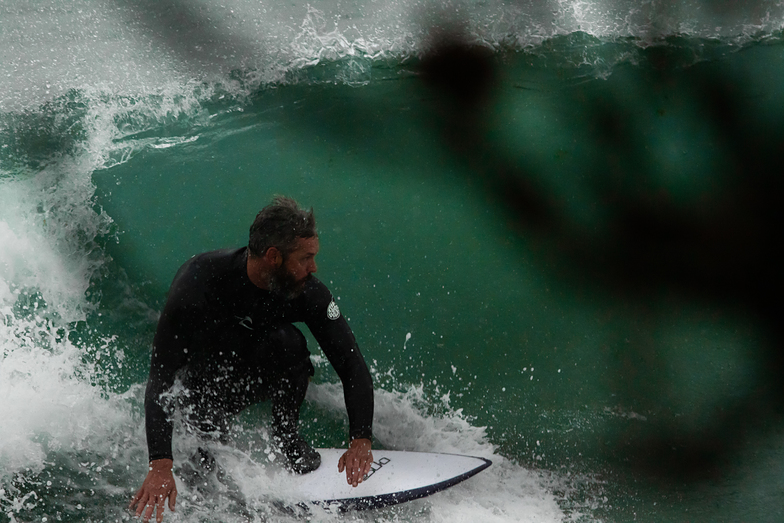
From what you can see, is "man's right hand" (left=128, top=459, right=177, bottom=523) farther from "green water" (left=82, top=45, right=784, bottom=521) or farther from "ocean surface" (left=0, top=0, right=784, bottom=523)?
"green water" (left=82, top=45, right=784, bottom=521)

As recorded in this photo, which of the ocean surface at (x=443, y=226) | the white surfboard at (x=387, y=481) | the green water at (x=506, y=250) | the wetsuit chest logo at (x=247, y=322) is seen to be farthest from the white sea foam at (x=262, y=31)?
the white surfboard at (x=387, y=481)

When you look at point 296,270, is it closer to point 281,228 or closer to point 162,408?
point 281,228

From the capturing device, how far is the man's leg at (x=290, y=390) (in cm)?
180

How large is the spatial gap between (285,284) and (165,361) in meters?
0.37

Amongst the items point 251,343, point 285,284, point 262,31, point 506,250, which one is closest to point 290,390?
point 251,343

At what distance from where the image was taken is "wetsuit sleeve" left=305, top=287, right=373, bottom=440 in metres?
1.65

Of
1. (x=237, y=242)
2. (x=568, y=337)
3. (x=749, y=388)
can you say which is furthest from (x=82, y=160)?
(x=749, y=388)

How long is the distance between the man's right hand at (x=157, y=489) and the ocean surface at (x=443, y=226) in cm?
49

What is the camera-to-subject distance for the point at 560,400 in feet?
7.56

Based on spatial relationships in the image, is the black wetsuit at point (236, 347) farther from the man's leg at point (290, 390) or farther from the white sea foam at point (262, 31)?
the white sea foam at point (262, 31)

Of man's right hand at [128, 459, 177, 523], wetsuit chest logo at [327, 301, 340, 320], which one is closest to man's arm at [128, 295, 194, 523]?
man's right hand at [128, 459, 177, 523]

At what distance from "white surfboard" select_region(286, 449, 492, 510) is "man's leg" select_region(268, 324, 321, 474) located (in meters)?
0.05

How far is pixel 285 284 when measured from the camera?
1549 mm

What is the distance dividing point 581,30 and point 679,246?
1.06 meters
